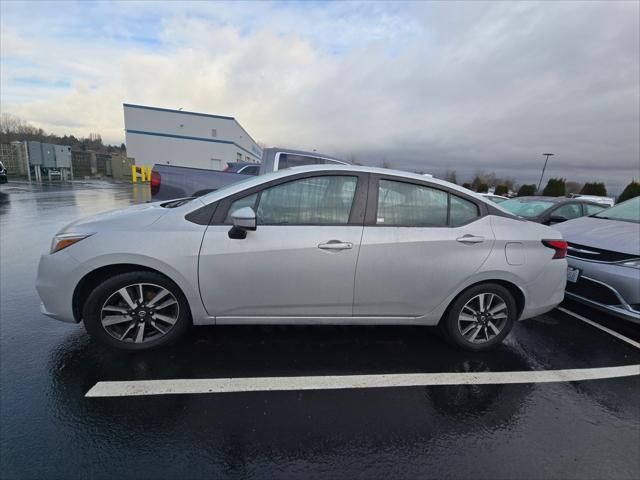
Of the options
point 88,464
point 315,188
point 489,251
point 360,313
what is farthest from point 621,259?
point 88,464

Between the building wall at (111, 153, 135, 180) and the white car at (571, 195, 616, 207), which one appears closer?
the white car at (571, 195, 616, 207)

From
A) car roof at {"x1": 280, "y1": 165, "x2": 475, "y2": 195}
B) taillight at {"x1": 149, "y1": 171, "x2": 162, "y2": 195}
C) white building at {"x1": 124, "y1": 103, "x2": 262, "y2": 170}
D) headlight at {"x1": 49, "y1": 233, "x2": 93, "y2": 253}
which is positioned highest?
white building at {"x1": 124, "y1": 103, "x2": 262, "y2": 170}

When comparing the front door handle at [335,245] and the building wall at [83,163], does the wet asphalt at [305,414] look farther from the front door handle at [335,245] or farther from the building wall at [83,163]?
the building wall at [83,163]

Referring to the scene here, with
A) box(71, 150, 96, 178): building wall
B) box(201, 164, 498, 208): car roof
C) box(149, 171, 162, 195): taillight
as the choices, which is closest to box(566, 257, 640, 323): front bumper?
box(201, 164, 498, 208): car roof

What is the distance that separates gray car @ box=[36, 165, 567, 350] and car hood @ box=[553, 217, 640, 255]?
1328 millimetres

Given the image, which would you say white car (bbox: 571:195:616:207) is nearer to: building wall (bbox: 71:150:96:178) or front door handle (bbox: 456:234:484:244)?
front door handle (bbox: 456:234:484:244)

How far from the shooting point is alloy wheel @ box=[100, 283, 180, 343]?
271cm

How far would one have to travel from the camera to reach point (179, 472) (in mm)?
1801

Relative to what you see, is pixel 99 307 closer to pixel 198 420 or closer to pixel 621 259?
pixel 198 420

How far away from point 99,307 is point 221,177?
3.71 meters

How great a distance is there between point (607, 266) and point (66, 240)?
5534mm

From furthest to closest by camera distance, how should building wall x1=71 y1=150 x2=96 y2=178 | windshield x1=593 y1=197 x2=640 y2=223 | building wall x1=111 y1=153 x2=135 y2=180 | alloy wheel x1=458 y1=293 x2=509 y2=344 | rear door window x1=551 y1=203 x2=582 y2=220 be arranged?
building wall x1=111 y1=153 x2=135 y2=180, building wall x1=71 y1=150 x2=96 y2=178, rear door window x1=551 y1=203 x2=582 y2=220, windshield x1=593 y1=197 x2=640 y2=223, alloy wheel x1=458 y1=293 x2=509 y2=344

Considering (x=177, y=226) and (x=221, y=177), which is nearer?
(x=177, y=226)

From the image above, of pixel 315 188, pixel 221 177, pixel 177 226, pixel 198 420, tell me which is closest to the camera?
pixel 198 420
